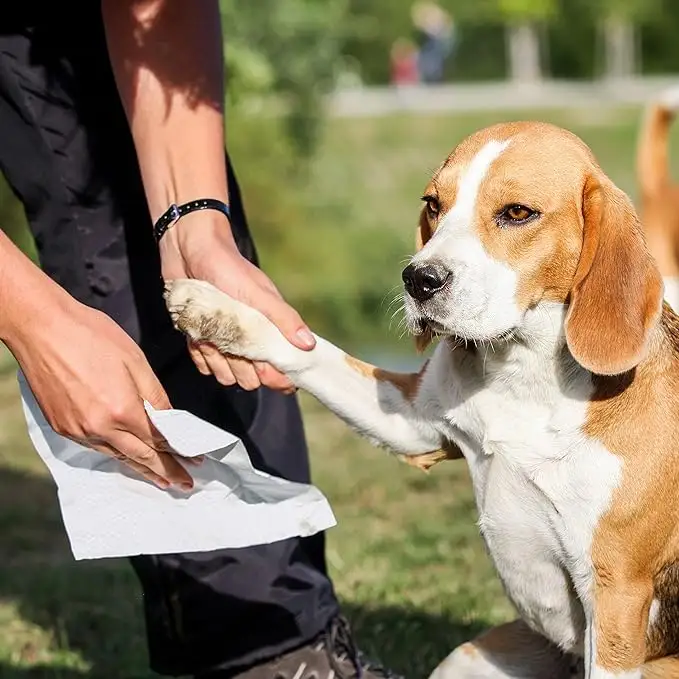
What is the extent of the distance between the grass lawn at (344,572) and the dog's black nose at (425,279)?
98cm

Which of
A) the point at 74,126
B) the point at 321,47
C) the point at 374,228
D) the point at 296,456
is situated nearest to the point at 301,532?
the point at 296,456

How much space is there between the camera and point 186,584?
3.83 meters

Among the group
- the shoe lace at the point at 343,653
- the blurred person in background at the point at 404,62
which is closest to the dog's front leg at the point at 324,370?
the shoe lace at the point at 343,653

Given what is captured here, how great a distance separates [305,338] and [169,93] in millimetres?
704

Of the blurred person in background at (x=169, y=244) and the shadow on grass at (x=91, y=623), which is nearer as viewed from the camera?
the blurred person in background at (x=169, y=244)

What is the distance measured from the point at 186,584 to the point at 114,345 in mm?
1076

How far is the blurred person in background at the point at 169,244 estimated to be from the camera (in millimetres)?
3525

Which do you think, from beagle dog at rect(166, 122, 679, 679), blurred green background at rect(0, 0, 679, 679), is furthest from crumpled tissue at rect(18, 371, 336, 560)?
blurred green background at rect(0, 0, 679, 679)

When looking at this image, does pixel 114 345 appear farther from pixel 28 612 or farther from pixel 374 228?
pixel 374 228

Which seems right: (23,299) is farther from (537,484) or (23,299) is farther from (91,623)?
(91,623)

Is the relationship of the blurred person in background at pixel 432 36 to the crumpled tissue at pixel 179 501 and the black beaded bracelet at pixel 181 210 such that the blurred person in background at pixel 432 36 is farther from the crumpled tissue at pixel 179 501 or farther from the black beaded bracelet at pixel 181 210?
the crumpled tissue at pixel 179 501

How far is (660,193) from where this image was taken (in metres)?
7.85

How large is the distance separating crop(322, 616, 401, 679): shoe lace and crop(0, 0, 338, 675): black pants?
47mm

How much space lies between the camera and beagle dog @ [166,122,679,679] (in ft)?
10.4
